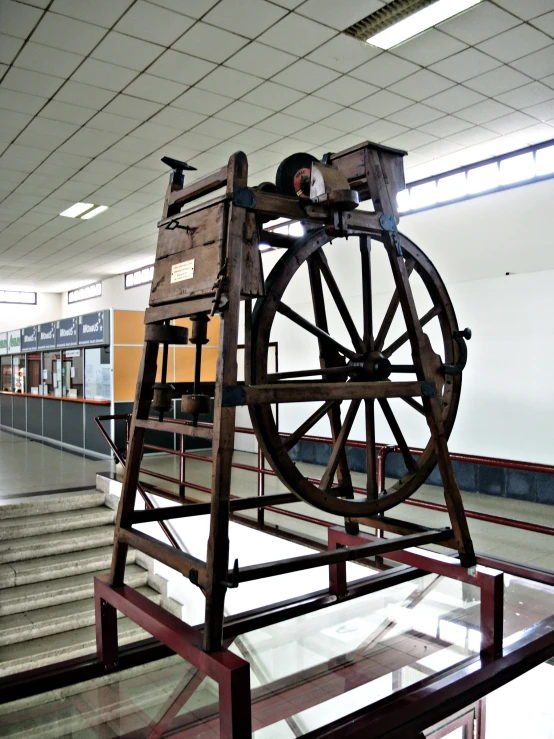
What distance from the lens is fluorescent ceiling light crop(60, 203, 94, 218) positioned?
29.2 feet

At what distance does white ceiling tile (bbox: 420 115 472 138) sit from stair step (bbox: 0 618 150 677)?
16.7 ft

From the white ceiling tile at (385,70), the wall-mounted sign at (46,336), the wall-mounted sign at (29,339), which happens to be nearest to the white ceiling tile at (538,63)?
the white ceiling tile at (385,70)

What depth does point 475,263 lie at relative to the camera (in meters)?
6.54

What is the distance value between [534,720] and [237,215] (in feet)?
6.25

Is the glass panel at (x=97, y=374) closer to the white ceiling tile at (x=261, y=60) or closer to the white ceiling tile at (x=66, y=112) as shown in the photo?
the white ceiling tile at (x=66, y=112)

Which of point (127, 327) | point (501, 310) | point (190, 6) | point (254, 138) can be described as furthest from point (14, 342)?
point (190, 6)

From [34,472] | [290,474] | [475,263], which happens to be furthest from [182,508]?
[34,472]

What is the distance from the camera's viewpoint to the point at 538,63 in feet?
15.2

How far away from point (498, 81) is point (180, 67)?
251cm

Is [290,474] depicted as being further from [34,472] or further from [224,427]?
[34,472]

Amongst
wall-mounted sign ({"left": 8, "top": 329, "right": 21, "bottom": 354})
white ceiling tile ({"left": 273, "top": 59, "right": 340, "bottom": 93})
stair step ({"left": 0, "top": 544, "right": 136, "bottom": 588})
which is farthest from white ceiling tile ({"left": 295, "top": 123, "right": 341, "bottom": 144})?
wall-mounted sign ({"left": 8, "top": 329, "right": 21, "bottom": 354})

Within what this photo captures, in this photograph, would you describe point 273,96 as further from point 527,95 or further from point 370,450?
point 370,450

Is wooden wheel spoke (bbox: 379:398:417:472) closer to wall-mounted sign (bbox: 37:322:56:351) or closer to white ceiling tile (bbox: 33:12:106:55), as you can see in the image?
white ceiling tile (bbox: 33:12:106:55)

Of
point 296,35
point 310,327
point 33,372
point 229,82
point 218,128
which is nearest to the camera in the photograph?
point 310,327
